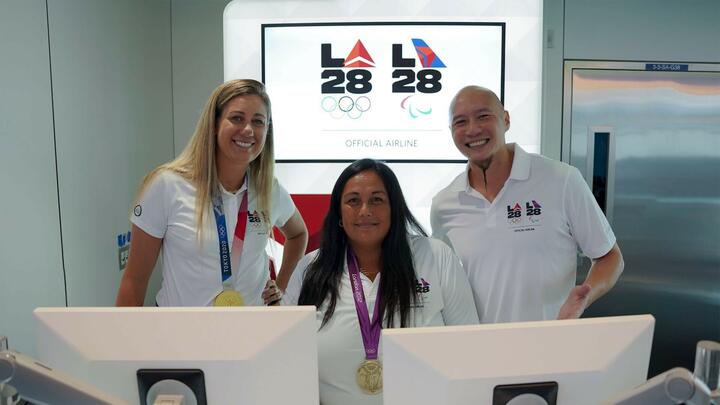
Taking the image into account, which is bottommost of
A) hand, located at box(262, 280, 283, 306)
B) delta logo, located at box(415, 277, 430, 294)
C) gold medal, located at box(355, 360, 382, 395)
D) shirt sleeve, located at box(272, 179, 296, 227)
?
gold medal, located at box(355, 360, 382, 395)

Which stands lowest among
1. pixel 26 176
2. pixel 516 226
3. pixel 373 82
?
pixel 516 226

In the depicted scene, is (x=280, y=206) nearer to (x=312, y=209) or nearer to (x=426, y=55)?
(x=312, y=209)

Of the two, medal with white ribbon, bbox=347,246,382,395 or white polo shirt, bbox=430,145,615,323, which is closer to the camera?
medal with white ribbon, bbox=347,246,382,395

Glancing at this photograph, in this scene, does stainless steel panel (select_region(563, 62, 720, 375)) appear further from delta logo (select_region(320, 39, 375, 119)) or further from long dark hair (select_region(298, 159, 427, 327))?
long dark hair (select_region(298, 159, 427, 327))

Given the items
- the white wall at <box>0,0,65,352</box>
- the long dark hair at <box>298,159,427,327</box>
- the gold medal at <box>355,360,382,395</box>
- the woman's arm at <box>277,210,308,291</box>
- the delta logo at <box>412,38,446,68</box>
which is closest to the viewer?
the gold medal at <box>355,360,382,395</box>

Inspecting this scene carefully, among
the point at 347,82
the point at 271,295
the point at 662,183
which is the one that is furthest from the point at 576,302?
the point at 662,183

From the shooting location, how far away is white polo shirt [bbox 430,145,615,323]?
2107 mm

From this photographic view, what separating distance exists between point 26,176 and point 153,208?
830mm

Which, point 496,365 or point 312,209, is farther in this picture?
point 312,209

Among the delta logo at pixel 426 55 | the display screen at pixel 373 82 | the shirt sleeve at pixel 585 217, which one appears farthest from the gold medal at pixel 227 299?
the delta logo at pixel 426 55

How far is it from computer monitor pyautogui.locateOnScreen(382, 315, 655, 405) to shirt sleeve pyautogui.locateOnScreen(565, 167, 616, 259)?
1.18m

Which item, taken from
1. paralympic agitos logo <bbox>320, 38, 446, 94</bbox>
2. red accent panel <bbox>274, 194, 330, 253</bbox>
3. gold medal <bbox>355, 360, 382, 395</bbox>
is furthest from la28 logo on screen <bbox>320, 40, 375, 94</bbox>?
gold medal <bbox>355, 360, 382, 395</bbox>

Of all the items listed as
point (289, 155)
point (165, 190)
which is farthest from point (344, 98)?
point (165, 190)

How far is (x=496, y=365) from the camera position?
3.39 ft
